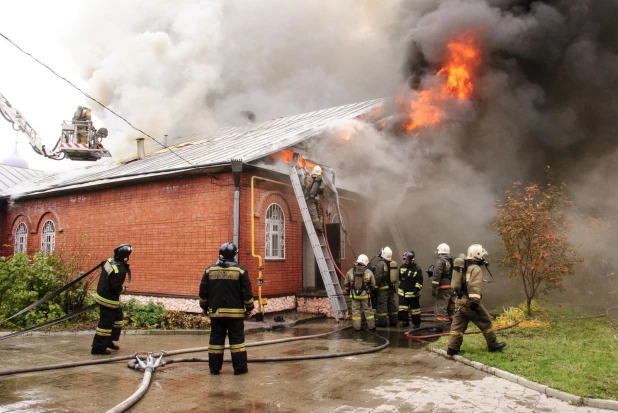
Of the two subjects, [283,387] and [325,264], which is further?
[325,264]

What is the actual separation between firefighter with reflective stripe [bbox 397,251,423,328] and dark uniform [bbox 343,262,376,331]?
38.8 inches

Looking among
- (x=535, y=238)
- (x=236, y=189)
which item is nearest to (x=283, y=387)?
(x=236, y=189)

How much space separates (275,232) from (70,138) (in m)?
6.02

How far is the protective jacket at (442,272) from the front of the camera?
33.4 feet

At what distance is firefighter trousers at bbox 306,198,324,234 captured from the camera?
12.1 m

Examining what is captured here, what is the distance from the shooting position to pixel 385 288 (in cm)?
1102

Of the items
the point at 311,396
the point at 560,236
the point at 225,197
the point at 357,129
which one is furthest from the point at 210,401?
the point at 357,129

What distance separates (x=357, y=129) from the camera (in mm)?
14641

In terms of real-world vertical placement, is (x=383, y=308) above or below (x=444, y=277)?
below

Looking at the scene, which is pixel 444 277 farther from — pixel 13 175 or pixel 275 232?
pixel 13 175

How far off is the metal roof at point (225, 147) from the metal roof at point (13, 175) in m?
2.61

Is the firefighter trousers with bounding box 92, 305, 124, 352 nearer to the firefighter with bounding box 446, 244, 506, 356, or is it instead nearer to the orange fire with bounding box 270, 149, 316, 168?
the firefighter with bounding box 446, 244, 506, 356

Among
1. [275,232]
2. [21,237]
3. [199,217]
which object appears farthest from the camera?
[21,237]

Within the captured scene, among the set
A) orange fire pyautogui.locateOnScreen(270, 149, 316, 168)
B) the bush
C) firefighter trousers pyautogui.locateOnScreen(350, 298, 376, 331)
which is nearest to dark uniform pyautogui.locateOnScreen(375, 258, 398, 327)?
firefighter trousers pyautogui.locateOnScreen(350, 298, 376, 331)
